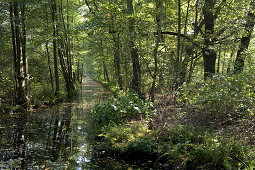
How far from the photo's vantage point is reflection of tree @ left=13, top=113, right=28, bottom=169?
511 centimetres

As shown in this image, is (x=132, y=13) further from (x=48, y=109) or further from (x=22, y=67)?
(x=48, y=109)

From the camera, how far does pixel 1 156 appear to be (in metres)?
5.08

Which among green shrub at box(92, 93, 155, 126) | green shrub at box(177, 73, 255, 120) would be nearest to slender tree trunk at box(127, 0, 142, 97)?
green shrub at box(92, 93, 155, 126)

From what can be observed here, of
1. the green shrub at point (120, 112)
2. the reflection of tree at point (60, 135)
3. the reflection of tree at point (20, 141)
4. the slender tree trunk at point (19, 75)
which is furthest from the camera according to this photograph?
the slender tree trunk at point (19, 75)

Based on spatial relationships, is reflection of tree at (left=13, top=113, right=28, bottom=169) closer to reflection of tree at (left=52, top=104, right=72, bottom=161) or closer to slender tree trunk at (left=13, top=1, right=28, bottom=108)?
reflection of tree at (left=52, top=104, right=72, bottom=161)

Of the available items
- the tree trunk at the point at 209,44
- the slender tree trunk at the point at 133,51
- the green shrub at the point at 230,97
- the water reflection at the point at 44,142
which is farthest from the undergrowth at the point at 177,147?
the tree trunk at the point at 209,44

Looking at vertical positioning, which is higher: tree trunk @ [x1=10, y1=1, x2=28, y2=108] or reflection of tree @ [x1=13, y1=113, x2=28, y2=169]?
tree trunk @ [x1=10, y1=1, x2=28, y2=108]

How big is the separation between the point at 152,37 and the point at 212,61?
3.90 m

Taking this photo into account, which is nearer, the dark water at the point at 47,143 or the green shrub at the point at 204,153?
the green shrub at the point at 204,153

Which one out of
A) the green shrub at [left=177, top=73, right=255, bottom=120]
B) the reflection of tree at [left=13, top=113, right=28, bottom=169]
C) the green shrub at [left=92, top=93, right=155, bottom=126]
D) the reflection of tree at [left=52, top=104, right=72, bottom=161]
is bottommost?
the reflection of tree at [left=52, top=104, right=72, bottom=161]

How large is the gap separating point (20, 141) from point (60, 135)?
1357 mm

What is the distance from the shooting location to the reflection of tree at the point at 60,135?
5547mm

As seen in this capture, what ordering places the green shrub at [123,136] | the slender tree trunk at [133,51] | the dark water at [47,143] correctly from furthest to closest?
the slender tree trunk at [133,51] → the green shrub at [123,136] → the dark water at [47,143]

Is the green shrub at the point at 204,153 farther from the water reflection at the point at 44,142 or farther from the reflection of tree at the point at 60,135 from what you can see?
the reflection of tree at the point at 60,135
